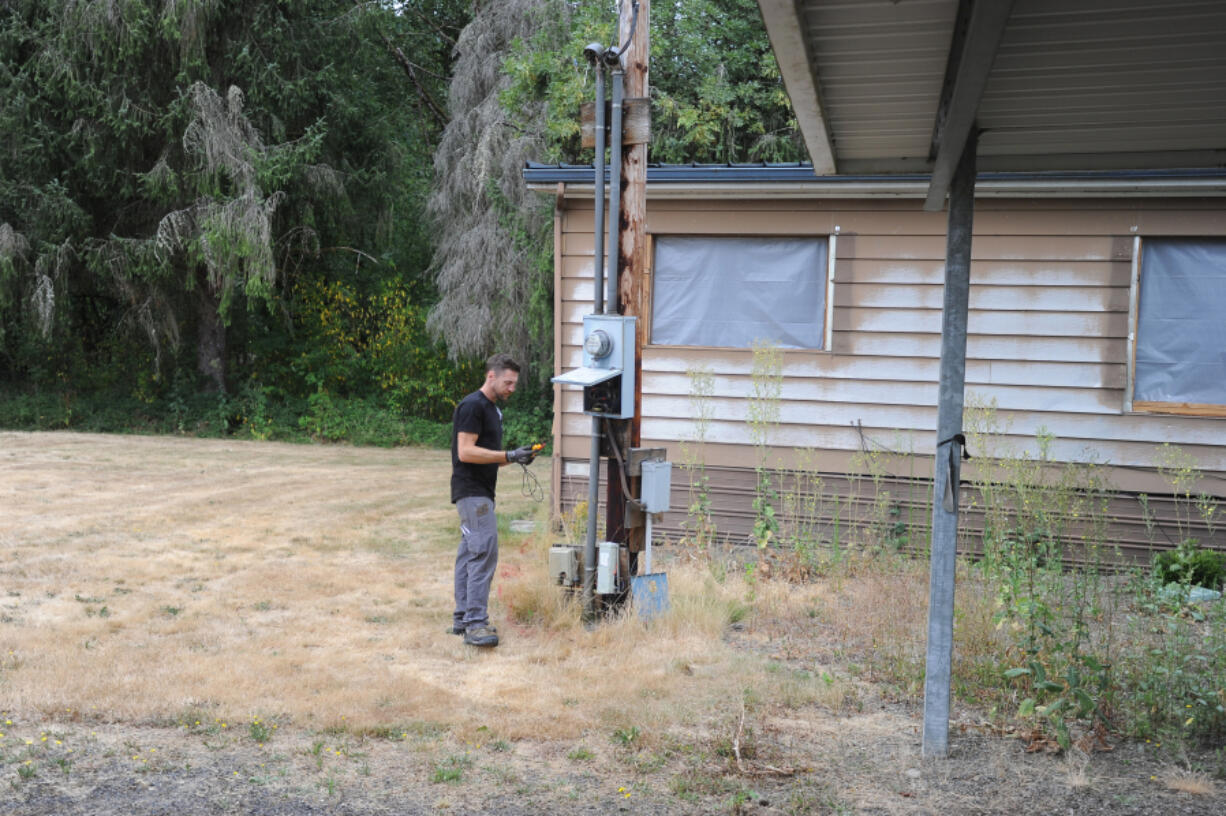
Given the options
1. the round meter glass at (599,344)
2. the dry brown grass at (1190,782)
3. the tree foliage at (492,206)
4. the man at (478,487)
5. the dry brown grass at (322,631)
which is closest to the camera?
the dry brown grass at (1190,782)

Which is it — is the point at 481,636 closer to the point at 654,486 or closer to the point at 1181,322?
the point at 654,486

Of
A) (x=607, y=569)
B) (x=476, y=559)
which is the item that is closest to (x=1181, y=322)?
(x=607, y=569)

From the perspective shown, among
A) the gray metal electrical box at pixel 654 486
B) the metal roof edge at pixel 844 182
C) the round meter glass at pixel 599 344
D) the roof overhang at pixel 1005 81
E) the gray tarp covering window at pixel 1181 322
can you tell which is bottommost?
the gray metal electrical box at pixel 654 486

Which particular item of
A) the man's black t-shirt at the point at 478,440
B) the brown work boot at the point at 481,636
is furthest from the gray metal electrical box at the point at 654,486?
the brown work boot at the point at 481,636

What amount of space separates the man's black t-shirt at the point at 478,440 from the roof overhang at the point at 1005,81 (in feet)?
7.68

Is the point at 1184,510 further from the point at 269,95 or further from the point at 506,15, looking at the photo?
the point at 269,95

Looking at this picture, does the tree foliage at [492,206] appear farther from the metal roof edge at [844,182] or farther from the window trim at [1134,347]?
the window trim at [1134,347]

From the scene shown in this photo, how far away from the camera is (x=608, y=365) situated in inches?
241

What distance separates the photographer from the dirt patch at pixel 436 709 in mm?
3828

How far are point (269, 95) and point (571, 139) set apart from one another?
5.88 metres

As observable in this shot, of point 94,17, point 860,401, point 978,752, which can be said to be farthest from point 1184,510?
point 94,17

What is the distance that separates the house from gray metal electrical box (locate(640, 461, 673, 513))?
223cm

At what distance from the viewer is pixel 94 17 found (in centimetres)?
1587

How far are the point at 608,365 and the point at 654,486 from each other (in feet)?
2.62
